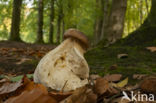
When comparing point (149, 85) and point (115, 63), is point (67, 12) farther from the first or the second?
point (149, 85)

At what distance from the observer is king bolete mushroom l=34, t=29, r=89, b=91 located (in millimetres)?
A: 1703

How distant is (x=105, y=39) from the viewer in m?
6.07

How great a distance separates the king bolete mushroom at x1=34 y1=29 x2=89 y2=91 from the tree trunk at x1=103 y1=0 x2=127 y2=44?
12.6 feet

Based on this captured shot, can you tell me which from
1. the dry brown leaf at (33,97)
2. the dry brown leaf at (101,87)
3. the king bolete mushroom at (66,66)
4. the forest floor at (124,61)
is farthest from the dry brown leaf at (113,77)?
the dry brown leaf at (33,97)

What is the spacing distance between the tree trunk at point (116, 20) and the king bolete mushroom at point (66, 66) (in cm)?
385

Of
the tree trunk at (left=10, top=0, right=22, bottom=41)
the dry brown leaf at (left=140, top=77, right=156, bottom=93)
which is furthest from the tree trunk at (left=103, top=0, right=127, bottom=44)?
the tree trunk at (left=10, top=0, right=22, bottom=41)

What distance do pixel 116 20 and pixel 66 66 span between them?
172 inches

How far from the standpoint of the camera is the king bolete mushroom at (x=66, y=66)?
1.70m

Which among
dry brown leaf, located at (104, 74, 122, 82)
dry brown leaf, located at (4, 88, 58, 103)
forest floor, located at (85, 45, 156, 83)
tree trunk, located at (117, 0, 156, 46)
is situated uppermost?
tree trunk, located at (117, 0, 156, 46)

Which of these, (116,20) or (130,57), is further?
→ (116,20)

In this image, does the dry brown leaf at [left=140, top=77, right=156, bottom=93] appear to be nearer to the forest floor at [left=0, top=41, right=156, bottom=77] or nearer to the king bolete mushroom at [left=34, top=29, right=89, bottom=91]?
the king bolete mushroom at [left=34, top=29, right=89, bottom=91]

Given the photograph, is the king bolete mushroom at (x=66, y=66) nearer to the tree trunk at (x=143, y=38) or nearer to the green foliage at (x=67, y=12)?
the tree trunk at (x=143, y=38)

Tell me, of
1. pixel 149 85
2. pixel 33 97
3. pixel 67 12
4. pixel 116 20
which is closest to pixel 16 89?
pixel 33 97

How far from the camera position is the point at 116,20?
233 inches
